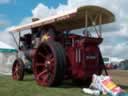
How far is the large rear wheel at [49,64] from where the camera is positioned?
397 inches

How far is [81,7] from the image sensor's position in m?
9.85

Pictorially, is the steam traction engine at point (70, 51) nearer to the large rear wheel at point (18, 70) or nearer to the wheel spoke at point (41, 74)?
the wheel spoke at point (41, 74)

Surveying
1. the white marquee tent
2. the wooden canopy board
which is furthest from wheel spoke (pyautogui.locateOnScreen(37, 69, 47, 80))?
the white marquee tent

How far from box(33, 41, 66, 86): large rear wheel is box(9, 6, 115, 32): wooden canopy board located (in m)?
0.89

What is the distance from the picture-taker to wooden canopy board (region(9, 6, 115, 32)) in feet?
33.4

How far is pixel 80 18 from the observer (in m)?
11.2

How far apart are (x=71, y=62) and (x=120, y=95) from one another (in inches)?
92.2

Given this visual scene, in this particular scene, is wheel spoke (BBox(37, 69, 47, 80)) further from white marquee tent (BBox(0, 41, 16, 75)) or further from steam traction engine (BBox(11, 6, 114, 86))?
white marquee tent (BBox(0, 41, 16, 75))

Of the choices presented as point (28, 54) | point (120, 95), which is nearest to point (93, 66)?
point (120, 95)

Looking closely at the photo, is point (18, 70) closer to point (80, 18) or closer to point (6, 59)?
point (80, 18)

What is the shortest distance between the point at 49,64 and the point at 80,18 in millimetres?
1925

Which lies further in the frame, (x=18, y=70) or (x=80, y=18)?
(x=18, y=70)

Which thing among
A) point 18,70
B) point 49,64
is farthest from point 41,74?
point 18,70

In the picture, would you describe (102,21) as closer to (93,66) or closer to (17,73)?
(93,66)
